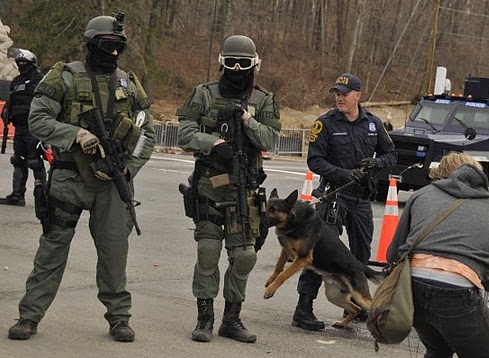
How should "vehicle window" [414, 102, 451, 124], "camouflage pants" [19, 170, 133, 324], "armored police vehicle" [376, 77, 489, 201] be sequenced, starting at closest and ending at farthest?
"camouflage pants" [19, 170, 133, 324], "armored police vehicle" [376, 77, 489, 201], "vehicle window" [414, 102, 451, 124]

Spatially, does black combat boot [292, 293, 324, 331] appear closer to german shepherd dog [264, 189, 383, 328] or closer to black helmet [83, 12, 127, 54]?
german shepherd dog [264, 189, 383, 328]

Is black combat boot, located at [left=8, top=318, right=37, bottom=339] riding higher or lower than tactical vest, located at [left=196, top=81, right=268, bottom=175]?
lower

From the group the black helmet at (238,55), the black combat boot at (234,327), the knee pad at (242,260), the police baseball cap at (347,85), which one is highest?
the black helmet at (238,55)

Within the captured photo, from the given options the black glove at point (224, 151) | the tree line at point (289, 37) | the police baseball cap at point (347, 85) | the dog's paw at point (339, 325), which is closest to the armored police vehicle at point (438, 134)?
the police baseball cap at point (347, 85)

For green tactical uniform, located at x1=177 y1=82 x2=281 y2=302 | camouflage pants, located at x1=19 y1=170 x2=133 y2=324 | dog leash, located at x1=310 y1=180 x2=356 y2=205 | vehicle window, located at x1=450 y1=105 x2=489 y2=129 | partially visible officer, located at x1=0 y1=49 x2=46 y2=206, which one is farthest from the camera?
vehicle window, located at x1=450 y1=105 x2=489 y2=129

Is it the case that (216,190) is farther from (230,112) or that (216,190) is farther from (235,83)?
(235,83)

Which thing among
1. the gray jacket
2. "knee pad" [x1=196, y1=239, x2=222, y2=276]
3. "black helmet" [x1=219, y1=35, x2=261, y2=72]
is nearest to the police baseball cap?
"black helmet" [x1=219, y1=35, x2=261, y2=72]

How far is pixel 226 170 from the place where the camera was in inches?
252

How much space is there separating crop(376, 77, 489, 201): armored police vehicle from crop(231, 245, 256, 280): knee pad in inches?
412

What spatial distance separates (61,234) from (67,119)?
72 cm

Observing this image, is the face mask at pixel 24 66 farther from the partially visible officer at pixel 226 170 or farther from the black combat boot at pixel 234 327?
the black combat boot at pixel 234 327

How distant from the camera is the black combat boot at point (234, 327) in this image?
6.50 meters

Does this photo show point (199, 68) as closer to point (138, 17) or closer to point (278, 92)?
point (278, 92)

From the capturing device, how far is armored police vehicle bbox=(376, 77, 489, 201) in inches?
691
